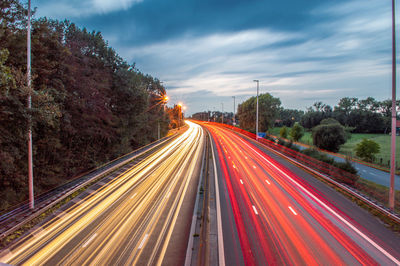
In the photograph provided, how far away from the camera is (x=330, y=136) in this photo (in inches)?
1844

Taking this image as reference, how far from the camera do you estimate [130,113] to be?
34.4 meters

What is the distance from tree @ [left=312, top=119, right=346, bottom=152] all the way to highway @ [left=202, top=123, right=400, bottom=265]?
1300 inches

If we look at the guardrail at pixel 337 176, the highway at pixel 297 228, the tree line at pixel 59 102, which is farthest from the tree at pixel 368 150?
the tree line at pixel 59 102

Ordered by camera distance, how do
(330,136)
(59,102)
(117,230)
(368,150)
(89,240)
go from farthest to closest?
(330,136) → (368,150) → (59,102) → (117,230) → (89,240)

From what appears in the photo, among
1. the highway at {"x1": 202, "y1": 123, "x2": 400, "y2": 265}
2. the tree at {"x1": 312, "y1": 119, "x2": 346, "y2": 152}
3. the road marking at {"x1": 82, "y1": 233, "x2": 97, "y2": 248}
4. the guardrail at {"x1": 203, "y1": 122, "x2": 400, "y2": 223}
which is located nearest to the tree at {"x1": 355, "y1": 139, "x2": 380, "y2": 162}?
the tree at {"x1": 312, "y1": 119, "x2": 346, "y2": 152}

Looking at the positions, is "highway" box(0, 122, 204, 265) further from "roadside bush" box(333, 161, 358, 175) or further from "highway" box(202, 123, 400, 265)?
"roadside bush" box(333, 161, 358, 175)

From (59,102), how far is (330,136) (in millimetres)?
47634

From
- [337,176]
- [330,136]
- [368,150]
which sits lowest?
[337,176]

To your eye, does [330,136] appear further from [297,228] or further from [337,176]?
[297,228]

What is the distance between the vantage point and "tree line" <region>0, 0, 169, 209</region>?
1283 centimetres

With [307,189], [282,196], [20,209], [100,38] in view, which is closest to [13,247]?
[20,209]

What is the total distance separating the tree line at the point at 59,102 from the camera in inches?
505

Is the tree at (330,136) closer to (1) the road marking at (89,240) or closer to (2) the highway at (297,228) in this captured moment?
(2) the highway at (297,228)

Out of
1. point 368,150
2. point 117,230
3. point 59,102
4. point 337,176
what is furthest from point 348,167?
point 59,102
